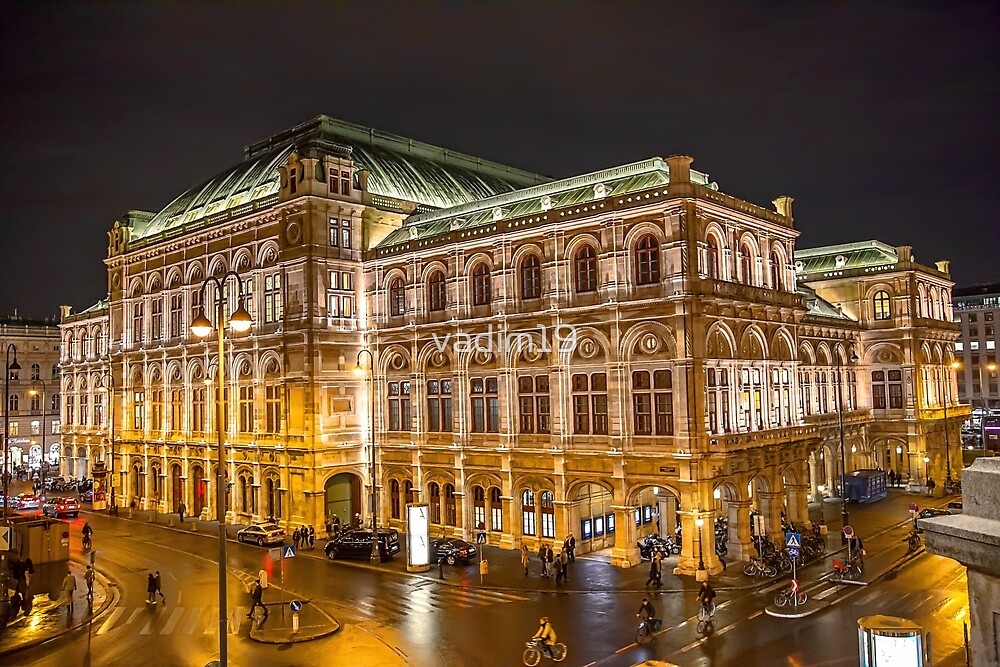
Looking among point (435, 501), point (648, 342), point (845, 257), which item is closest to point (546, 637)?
point (648, 342)

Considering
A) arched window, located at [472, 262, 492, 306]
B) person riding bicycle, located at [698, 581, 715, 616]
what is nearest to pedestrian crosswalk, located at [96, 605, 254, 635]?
person riding bicycle, located at [698, 581, 715, 616]

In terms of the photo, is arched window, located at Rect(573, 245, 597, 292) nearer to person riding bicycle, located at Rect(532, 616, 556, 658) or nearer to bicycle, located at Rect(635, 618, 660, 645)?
bicycle, located at Rect(635, 618, 660, 645)

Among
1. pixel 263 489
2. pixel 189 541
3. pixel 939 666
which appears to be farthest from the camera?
pixel 263 489

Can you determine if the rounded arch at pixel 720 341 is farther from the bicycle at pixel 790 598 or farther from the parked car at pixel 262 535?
the parked car at pixel 262 535

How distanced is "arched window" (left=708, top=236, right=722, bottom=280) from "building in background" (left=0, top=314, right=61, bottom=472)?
9471cm

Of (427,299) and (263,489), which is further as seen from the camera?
(263,489)

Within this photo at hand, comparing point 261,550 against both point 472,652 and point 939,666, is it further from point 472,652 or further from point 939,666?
point 939,666

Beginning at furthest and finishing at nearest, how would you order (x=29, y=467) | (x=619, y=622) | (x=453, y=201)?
(x=29, y=467) < (x=453, y=201) < (x=619, y=622)

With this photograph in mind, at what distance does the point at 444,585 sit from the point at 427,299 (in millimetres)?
20473

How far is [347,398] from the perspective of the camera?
182 feet

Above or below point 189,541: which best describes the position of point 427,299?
above

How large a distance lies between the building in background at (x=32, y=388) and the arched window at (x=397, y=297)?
236 feet

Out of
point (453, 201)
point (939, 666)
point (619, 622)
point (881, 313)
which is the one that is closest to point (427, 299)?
point (453, 201)

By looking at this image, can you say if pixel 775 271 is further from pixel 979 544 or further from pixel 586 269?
pixel 979 544
